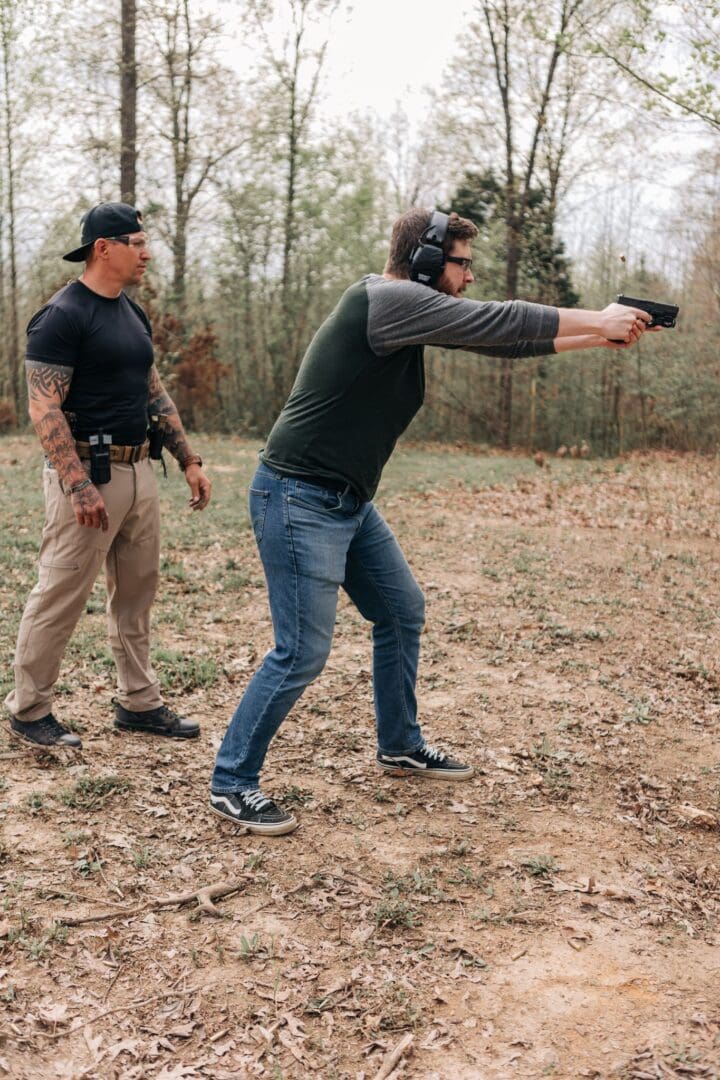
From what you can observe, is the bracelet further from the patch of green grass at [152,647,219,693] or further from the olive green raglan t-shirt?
the patch of green grass at [152,647,219,693]

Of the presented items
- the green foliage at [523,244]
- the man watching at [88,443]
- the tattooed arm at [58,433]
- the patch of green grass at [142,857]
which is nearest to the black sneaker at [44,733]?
the man watching at [88,443]

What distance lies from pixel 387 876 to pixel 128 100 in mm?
16657

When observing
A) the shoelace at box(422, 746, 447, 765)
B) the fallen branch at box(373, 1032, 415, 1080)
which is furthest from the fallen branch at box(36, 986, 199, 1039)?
the shoelace at box(422, 746, 447, 765)

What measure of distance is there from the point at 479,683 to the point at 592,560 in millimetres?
3709

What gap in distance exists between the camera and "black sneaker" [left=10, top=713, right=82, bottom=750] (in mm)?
4547

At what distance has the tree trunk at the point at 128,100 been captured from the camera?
16.8 meters

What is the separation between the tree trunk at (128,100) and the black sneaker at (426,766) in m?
14.8

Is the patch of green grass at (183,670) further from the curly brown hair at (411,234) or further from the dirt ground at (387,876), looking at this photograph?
the curly brown hair at (411,234)

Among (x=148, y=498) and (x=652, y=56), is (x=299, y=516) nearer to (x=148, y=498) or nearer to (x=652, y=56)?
(x=148, y=498)

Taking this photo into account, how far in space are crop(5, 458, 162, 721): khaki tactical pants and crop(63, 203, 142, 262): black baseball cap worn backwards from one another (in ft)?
3.36

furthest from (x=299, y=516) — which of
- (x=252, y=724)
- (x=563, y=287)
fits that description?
(x=563, y=287)

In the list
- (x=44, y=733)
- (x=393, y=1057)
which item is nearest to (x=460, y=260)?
(x=393, y=1057)

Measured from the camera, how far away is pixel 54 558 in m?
4.36

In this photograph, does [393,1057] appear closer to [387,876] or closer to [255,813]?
[387,876]
